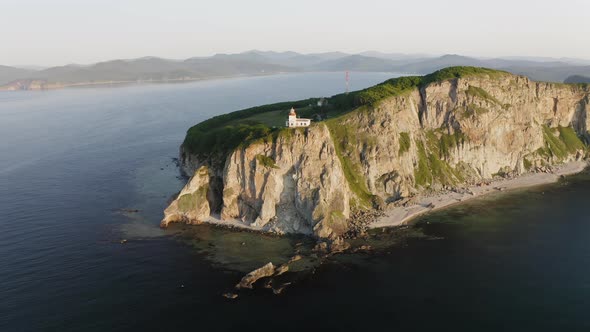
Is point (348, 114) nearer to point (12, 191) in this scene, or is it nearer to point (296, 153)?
point (296, 153)

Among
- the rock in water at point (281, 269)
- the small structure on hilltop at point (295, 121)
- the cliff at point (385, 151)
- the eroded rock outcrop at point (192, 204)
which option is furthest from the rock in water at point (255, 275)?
the small structure on hilltop at point (295, 121)

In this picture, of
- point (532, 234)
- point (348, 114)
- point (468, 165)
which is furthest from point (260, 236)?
point (468, 165)

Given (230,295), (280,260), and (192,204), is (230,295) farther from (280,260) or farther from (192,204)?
(192,204)

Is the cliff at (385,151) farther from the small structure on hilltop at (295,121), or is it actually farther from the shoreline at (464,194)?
the small structure on hilltop at (295,121)

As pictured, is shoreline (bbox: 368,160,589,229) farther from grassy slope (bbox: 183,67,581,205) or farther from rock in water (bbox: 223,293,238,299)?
rock in water (bbox: 223,293,238,299)

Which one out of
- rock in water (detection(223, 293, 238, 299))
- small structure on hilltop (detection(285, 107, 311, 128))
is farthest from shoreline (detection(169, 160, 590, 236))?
small structure on hilltop (detection(285, 107, 311, 128))
